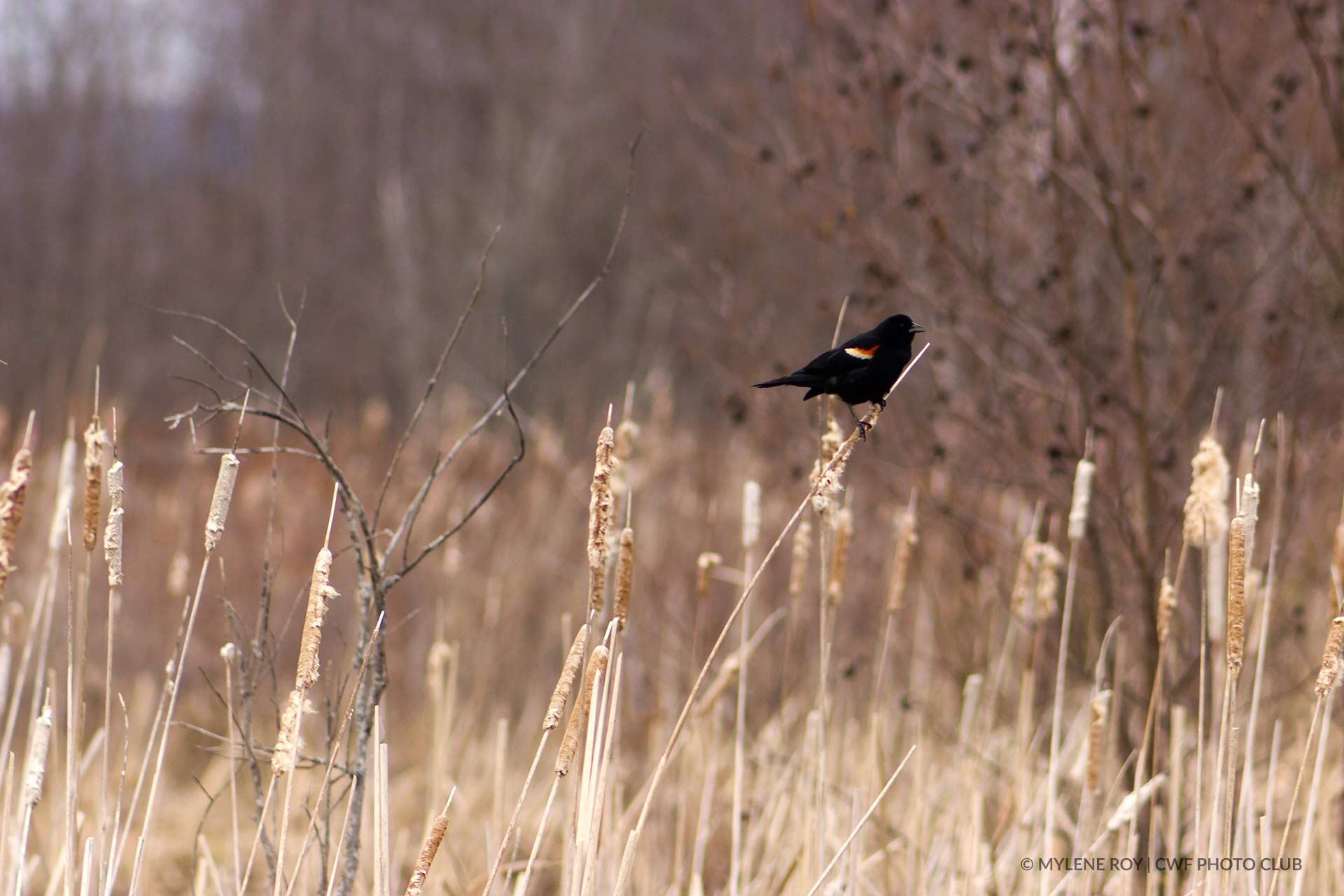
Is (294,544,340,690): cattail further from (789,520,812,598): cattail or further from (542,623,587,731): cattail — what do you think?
(789,520,812,598): cattail

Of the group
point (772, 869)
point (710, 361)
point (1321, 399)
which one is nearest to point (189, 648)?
point (710, 361)

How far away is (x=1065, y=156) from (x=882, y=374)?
230 centimetres

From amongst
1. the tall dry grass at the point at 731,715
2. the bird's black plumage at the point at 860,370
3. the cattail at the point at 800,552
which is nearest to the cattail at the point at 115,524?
the tall dry grass at the point at 731,715

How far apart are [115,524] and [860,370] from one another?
93 centimetres

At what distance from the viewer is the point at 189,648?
21.3 ft

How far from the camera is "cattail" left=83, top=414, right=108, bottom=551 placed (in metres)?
1.50

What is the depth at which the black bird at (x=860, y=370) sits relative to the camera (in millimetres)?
1516

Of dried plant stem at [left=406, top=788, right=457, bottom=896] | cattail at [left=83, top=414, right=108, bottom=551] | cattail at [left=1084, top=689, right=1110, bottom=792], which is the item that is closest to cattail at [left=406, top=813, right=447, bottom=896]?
dried plant stem at [left=406, top=788, right=457, bottom=896]

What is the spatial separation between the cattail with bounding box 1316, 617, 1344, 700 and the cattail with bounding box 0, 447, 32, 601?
1575 millimetres

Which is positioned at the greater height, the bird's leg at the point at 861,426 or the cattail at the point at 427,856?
the bird's leg at the point at 861,426

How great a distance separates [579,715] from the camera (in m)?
1.57

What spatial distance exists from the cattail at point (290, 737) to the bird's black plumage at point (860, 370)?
2.18 ft

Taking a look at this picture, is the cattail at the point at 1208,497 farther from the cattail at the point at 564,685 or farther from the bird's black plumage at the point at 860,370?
the cattail at the point at 564,685

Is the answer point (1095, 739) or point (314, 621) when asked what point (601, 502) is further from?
point (1095, 739)
